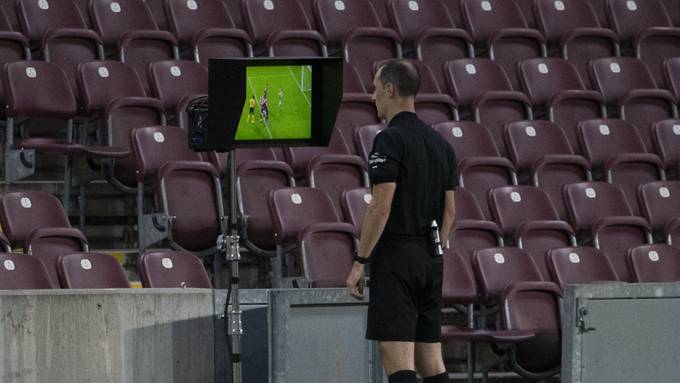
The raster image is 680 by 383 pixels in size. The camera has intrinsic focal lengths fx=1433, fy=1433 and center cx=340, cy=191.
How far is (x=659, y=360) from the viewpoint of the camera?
6574 millimetres

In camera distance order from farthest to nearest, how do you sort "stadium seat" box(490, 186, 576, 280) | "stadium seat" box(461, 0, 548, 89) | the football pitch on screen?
1. "stadium seat" box(461, 0, 548, 89)
2. "stadium seat" box(490, 186, 576, 280)
3. the football pitch on screen

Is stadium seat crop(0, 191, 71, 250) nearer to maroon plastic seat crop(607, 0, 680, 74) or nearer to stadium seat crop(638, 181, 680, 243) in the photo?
stadium seat crop(638, 181, 680, 243)

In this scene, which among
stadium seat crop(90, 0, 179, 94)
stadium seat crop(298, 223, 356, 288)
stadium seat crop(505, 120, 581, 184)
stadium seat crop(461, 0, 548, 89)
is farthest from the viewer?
stadium seat crop(461, 0, 548, 89)

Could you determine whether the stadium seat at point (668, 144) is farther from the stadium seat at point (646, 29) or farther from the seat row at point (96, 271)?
the seat row at point (96, 271)

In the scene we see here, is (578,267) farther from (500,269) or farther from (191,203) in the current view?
(191,203)

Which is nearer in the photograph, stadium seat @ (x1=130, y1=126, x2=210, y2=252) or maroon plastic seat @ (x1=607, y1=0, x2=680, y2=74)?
stadium seat @ (x1=130, y1=126, x2=210, y2=252)

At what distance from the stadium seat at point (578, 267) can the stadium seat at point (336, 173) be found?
3.88 feet

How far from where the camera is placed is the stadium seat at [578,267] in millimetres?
7594

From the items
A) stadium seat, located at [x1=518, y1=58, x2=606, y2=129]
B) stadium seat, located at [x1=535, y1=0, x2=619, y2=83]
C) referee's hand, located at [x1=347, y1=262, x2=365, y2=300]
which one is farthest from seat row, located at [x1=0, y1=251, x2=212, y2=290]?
stadium seat, located at [x1=535, y1=0, x2=619, y2=83]

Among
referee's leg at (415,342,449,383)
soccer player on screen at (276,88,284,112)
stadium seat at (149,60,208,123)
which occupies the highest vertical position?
stadium seat at (149,60,208,123)

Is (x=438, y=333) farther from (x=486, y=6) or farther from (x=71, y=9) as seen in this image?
(x=486, y=6)

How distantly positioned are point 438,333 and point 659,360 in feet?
6.03

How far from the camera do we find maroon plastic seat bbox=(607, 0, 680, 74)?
10383 mm

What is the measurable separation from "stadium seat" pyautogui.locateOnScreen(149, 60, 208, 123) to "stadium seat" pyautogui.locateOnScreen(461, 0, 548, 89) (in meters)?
2.34
